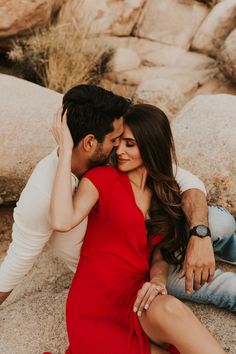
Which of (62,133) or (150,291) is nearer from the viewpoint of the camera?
(150,291)

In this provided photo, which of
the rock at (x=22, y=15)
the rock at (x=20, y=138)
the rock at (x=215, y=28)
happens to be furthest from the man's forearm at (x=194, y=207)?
the rock at (x=215, y=28)

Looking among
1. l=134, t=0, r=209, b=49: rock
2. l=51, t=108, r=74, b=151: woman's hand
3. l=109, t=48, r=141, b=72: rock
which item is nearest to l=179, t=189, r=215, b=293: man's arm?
l=51, t=108, r=74, b=151: woman's hand

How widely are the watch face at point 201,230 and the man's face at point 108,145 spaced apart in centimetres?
65

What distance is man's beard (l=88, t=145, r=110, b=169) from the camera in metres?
2.74

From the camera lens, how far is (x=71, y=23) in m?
7.21

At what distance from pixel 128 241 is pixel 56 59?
14.3 ft

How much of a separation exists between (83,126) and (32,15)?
4.26m

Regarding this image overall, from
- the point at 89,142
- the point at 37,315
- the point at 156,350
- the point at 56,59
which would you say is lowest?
the point at 56,59

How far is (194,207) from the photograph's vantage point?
9.48 feet

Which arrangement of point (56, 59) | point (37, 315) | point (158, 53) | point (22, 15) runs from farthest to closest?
point (158, 53)
point (56, 59)
point (22, 15)
point (37, 315)

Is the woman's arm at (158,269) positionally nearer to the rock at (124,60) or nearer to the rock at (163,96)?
the rock at (163,96)

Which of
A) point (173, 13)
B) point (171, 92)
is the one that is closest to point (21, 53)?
point (171, 92)

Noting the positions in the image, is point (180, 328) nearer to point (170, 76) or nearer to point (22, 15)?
point (22, 15)

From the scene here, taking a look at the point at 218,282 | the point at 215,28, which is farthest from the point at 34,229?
the point at 215,28
